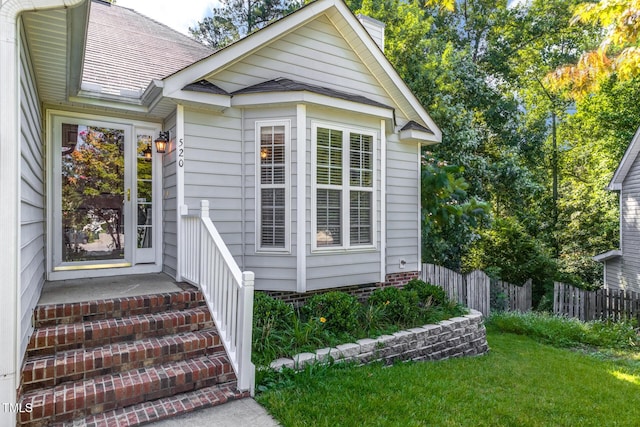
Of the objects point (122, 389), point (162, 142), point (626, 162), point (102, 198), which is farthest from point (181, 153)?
point (626, 162)

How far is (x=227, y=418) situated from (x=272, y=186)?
3172 millimetres

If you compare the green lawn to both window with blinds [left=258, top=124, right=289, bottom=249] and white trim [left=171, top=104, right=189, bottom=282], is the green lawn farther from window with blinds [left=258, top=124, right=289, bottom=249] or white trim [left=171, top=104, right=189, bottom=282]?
white trim [left=171, top=104, right=189, bottom=282]

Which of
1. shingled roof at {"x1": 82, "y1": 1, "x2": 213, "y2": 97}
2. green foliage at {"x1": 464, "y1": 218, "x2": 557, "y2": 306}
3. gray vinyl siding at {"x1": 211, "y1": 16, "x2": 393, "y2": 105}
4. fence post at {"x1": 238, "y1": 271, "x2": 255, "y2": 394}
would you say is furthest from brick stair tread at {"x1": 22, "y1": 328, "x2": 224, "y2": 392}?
green foliage at {"x1": 464, "y1": 218, "x2": 557, "y2": 306}

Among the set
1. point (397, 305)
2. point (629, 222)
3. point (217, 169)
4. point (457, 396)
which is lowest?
point (457, 396)

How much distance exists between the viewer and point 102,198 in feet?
17.3

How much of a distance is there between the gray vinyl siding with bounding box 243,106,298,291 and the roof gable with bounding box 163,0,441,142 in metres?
0.70

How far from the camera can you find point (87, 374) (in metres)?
3.16

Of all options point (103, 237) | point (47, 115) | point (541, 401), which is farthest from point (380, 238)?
point (47, 115)

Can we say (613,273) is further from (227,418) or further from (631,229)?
(227,418)

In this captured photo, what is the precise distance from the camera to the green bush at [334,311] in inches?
191

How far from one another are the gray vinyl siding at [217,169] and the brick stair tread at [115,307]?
3.91 feet

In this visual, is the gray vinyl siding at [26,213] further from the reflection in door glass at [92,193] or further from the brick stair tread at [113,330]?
the reflection in door glass at [92,193]

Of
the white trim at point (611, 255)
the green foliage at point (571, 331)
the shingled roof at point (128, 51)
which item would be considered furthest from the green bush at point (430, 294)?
the white trim at point (611, 255)

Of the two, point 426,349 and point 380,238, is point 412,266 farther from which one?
point 426,349
